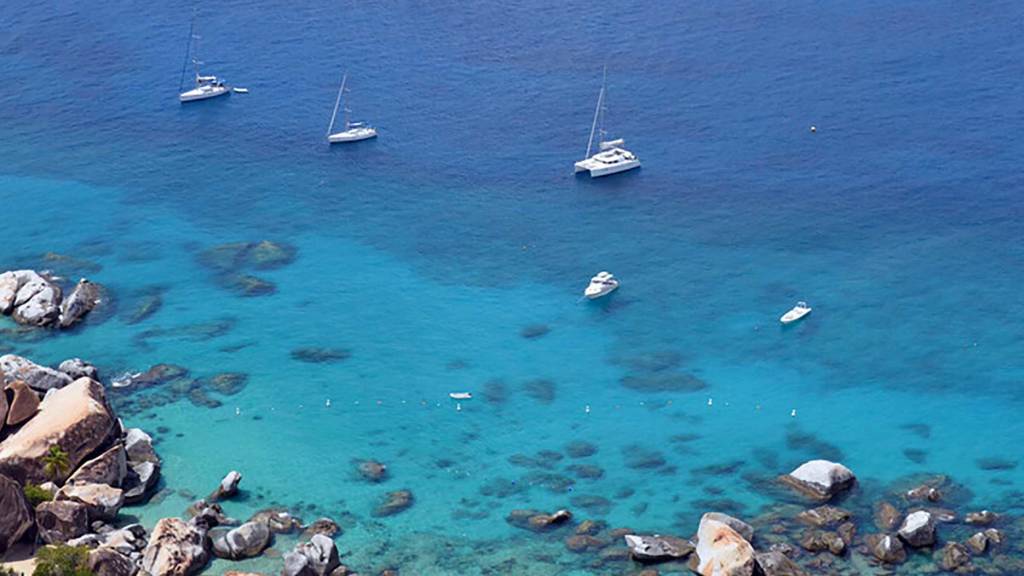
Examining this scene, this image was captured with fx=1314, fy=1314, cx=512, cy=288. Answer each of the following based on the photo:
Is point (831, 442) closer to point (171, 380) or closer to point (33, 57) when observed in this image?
point (171, 380)

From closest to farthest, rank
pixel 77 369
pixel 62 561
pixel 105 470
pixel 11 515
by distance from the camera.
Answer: pixel 62 561
pixel 11 515
pixel 105 470
pixel 77 369

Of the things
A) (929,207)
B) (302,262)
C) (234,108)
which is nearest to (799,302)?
(929,207)

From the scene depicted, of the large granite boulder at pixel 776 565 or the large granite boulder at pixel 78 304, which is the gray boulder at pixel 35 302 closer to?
the large granite boulder at pixel 78 304

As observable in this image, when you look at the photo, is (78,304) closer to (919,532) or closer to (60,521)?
(60,521)

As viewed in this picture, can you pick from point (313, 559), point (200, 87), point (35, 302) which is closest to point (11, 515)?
point (313, 559)

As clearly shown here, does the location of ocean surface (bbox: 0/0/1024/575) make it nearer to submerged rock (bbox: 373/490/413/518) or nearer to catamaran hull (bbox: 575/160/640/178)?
submerged rock (bbox: 373/490/413/518)
